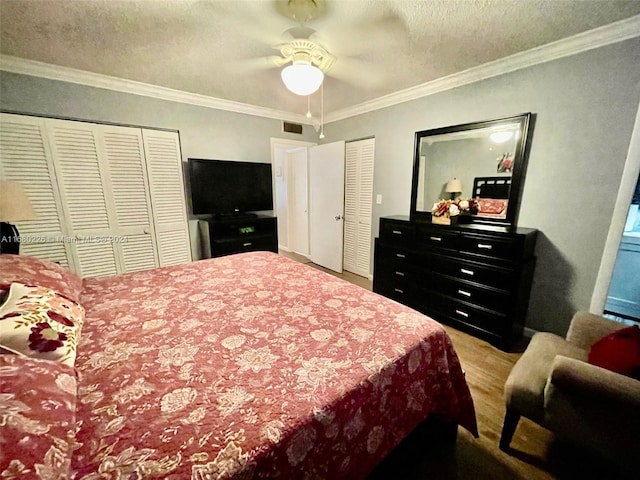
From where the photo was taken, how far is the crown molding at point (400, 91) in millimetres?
1731

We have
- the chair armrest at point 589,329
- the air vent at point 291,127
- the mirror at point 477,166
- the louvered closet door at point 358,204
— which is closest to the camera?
the chair armrest at point 589,329

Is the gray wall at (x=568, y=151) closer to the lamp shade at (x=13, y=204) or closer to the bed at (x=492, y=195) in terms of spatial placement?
the bed at (x=492, y=195)

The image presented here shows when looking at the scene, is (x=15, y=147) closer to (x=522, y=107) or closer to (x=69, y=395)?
(x=69, y=395)

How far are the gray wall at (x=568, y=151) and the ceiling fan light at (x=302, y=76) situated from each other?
5.38 ft

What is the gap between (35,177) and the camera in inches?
93.0

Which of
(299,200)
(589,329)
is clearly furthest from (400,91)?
(589,329)

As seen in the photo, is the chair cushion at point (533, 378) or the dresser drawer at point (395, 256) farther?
the dresser drawer at point (395, 256)

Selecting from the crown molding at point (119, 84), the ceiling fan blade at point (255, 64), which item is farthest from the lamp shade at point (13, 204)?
the ceiling fan blade at point (255, 64)

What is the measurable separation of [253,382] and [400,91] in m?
3.20

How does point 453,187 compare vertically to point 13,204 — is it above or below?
above

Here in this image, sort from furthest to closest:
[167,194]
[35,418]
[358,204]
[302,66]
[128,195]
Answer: [358,204], [167,194], [128,195], [302,66], [35,418]

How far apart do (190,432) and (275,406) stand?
0.23 metres

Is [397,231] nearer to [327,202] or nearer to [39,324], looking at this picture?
[327,202]

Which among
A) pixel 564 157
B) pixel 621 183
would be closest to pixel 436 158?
pixel 564 157
